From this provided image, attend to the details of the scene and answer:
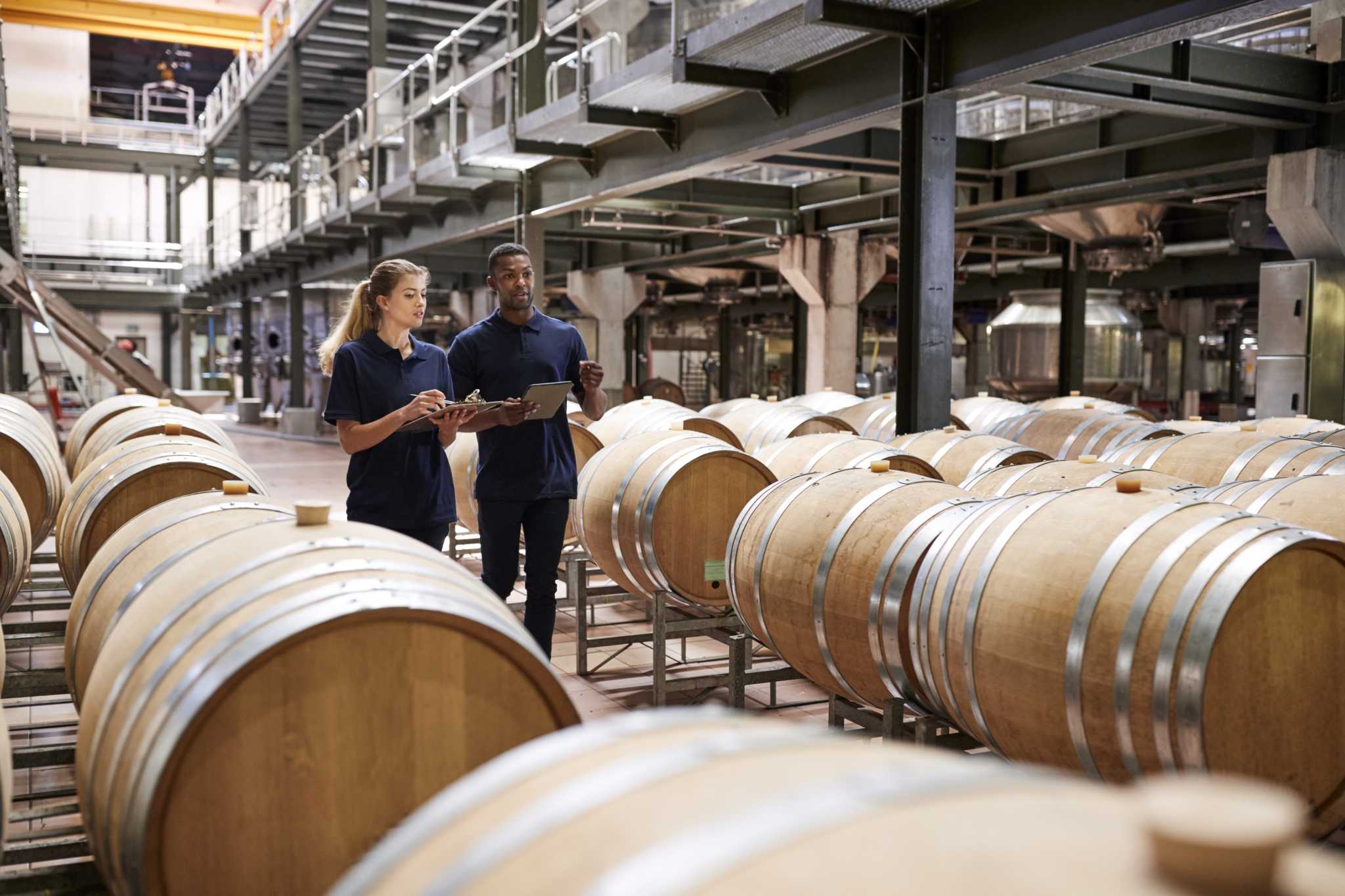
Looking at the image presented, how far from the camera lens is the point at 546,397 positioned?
4367 mm

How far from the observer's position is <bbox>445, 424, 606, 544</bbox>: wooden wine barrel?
298 inches

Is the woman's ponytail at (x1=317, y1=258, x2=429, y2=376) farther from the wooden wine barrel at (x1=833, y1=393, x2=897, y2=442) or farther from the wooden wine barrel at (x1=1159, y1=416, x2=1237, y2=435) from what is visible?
the wooden wine barrel at (x1=833, y1=393, x2=897, y2=442)

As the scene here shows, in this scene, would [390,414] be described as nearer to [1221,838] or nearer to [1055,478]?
[1055,478]

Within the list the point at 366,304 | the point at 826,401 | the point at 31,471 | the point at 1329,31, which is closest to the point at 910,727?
the point at 366,304

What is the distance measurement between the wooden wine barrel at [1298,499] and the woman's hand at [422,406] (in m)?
2.47

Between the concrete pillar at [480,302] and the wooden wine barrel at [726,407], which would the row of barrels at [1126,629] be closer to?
the wooden wine barrel at [726,407]

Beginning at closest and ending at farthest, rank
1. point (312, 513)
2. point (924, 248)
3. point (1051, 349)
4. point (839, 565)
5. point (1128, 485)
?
point (312, 513), point (1128, 485), point (839, 565), point (924, 248), point (1051, 349)

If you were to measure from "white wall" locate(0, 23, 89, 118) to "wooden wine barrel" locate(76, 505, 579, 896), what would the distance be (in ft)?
119

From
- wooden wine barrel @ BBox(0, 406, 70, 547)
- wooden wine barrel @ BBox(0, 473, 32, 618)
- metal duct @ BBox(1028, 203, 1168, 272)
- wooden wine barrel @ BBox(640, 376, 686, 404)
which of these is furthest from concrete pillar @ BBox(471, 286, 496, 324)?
wooden wine barrel @ BBox(0, 473, 32, 618)

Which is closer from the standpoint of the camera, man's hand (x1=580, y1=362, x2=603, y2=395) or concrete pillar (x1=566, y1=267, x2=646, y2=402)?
man's hand (x1=580, y1=362, x2=603, y2=395)

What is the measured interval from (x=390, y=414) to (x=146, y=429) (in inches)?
105

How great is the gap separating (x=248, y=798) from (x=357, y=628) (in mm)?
317

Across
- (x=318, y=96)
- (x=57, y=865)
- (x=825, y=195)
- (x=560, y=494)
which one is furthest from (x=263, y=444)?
(x=57, y=865)

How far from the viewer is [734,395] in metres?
31.3
